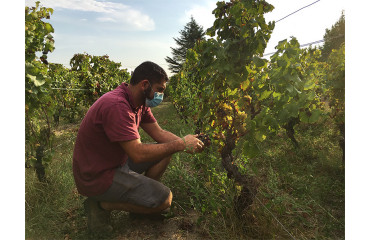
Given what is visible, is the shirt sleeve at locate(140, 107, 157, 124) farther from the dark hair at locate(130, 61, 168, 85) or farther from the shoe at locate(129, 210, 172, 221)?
the shoe at locate(129, 210, 172, 221)

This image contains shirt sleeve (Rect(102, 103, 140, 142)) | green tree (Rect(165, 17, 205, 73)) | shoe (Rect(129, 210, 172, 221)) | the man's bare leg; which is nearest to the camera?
shirt sleeve (Rect(102, 103, 140, 142))

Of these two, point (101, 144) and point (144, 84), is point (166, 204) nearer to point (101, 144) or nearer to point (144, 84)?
point (101, 144)

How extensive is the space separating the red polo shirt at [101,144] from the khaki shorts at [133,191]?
2.4 inches

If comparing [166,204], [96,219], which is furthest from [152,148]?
[96,219]

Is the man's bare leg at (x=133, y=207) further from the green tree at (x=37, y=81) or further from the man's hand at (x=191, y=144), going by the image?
the green tree at (x=37, y=81)

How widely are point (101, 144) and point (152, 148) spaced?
0.47 metres

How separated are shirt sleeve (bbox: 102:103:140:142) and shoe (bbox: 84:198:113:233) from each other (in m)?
0.71

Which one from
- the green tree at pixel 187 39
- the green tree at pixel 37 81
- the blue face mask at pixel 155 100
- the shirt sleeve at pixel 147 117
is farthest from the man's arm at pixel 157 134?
the green tree at pixel 187 39

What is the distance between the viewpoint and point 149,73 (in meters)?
2.39

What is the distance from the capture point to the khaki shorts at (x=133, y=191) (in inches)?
89.3

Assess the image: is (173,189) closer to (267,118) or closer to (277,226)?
(277,226)

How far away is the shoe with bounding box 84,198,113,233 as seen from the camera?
2.29 m

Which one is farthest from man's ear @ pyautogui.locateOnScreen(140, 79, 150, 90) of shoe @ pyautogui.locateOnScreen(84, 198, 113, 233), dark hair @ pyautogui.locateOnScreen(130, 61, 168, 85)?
shoe @ pyautogui.locateOnScreen(84, 198, 113, 233)
